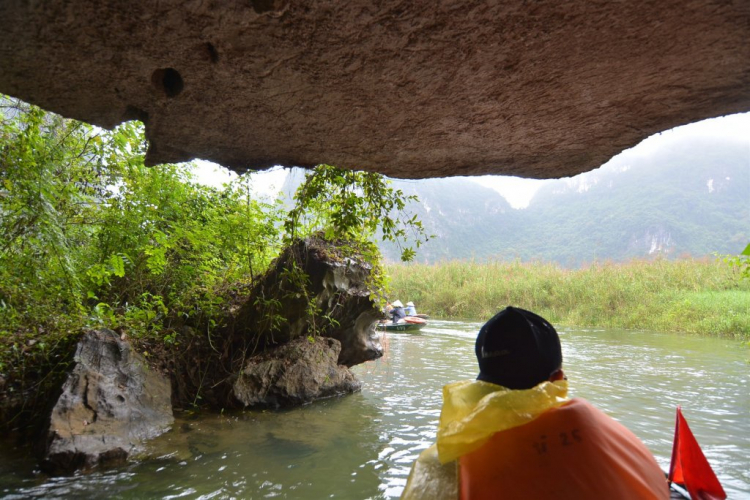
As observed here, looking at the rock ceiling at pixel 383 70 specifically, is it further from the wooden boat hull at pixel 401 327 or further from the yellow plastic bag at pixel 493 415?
the wooden boat hull at pixel 401 327

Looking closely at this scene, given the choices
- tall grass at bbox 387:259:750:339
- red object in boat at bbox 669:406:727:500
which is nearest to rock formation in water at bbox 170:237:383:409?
red object in boat at bbox 669:406:727:500

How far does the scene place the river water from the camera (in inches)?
153

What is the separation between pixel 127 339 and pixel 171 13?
4789 millimetres

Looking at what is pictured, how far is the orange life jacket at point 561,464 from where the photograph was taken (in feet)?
4.17

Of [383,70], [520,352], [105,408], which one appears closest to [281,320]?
[105,408]

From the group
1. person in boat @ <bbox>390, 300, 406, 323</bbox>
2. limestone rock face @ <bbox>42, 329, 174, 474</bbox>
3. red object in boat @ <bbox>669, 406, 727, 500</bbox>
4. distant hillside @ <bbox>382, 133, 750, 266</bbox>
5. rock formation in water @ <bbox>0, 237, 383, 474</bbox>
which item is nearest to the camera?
red object in boat @ <bbox>669, 406, 727, 500</bbox>

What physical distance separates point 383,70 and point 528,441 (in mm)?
1517

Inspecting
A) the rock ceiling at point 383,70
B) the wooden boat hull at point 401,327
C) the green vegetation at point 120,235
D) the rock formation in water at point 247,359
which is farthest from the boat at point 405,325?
the rock ceiling at point 383,70

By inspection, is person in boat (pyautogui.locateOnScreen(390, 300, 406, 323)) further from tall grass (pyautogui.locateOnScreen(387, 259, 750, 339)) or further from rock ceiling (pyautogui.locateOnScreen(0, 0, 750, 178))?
rock ceiling (pyautogui.locateOnScreen(0, 0, 750, 178))

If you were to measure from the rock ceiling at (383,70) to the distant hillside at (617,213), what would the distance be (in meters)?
41.0

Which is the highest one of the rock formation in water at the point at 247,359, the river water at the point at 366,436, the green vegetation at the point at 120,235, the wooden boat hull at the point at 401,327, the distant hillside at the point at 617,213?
the distant hillside at the point at 617,213

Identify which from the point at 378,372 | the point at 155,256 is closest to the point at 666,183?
the point at 378,372

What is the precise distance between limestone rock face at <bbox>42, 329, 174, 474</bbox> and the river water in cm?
19

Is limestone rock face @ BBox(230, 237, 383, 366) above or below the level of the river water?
above
